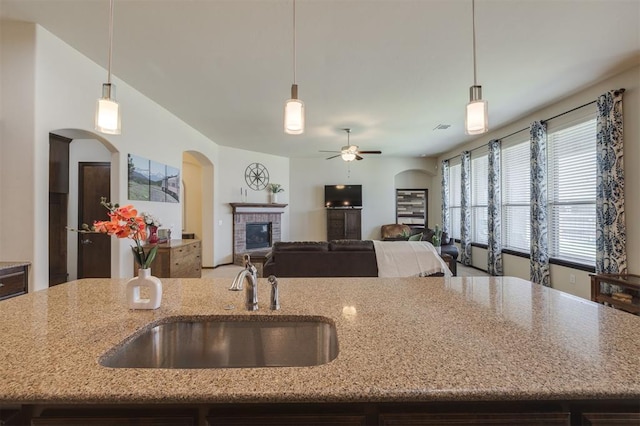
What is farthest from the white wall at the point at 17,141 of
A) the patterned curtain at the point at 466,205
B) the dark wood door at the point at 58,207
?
the patterned curtain at the point at 466,205

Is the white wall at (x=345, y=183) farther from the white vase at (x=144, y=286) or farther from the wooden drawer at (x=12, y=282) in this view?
the white vase at (x=144, y=286)

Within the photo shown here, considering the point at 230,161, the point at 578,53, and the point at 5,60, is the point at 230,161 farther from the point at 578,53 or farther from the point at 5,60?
the point at 578,53

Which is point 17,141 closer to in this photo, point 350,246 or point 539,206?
point 350,246

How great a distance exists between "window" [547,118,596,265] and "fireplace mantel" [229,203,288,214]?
5741 mm

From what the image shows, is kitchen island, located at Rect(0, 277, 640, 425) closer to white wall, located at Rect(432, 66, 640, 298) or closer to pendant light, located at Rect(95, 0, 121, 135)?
pendant light, located at Rect(95, 0, 121, 135)

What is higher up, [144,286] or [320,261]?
[144,286]

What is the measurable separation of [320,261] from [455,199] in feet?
17.8

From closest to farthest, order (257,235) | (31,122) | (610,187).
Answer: (31,122)
(610,187)
(257,235)

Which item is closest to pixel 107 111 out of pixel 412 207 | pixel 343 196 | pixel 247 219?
pixel 247 219

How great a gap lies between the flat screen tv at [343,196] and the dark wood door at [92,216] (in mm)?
5292

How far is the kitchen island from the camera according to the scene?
73 centimetres

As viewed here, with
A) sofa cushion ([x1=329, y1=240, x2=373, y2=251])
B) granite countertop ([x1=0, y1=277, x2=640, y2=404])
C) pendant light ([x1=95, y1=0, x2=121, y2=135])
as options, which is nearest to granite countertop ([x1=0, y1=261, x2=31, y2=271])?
granite countertop ([x1=0, y1=277, x2=640, y2=404])

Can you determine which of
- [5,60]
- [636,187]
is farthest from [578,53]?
[5,60]

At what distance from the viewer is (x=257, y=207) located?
7.60 meters
